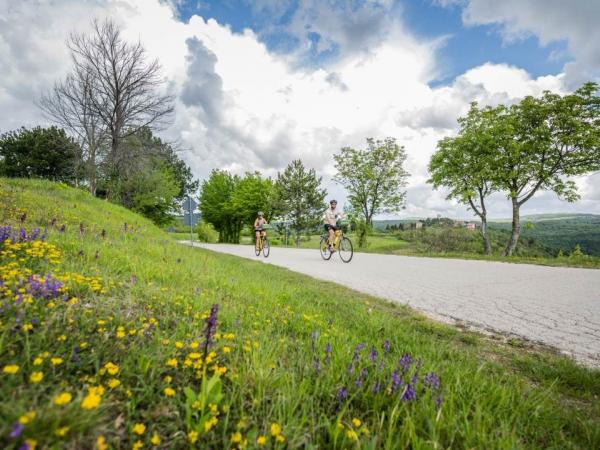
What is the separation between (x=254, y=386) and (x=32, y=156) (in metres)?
55.8

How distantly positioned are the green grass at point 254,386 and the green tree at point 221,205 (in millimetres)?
46323

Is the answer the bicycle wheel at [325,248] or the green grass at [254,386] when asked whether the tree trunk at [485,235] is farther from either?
the green grass at [254,386]

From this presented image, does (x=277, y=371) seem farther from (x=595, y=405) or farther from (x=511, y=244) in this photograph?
(x=511, y=244)

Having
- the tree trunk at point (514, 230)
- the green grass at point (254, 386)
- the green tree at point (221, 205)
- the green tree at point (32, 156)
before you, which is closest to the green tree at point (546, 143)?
the tree trunk at point (514, 230)

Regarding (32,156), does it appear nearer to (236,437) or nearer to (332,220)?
(332,220)

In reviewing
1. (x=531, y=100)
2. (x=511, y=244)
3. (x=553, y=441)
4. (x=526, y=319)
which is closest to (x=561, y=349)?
(x=526, y=319)

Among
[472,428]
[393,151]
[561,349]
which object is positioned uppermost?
[393,151]

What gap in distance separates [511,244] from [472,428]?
28.3 m

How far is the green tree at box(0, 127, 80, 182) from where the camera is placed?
1590 inches

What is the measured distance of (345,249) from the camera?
40.9ft

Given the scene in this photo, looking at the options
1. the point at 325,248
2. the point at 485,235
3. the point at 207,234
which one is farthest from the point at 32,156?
the point at 485,235

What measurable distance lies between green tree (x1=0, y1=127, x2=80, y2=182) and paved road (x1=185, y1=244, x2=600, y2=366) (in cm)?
4895

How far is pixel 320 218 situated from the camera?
130 ft

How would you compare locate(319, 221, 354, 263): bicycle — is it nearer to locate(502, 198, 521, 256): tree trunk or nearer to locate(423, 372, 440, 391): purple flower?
locate(423, 372, 440, 391): purple flower
